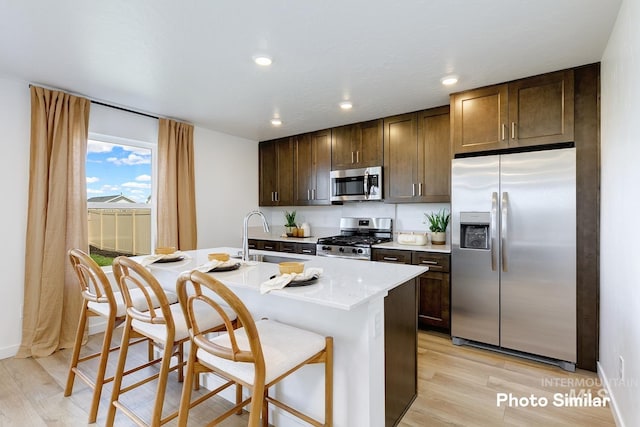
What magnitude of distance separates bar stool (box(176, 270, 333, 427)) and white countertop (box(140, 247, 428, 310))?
23cm

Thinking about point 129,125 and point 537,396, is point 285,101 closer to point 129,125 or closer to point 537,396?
point 129,125

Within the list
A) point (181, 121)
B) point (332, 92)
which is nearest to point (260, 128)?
point (181, 121)

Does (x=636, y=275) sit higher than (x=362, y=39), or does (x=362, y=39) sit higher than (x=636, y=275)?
(x=362, y=39)

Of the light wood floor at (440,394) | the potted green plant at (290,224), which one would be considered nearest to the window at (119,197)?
the light wood floor at (440,394)

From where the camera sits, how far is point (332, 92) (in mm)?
3074

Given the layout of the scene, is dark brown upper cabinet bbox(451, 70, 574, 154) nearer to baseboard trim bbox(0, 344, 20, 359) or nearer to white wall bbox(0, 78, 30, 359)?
white wall bbox(0, 78, 30, 359)

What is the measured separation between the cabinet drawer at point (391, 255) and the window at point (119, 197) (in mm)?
2636

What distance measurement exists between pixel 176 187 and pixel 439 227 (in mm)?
3125

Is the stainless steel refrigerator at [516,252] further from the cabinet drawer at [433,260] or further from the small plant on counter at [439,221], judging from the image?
the small plant on counter at [439,221]

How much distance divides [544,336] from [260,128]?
12.5 ft

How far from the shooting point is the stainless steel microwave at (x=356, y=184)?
3.92m

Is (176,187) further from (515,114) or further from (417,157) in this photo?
(515,114)

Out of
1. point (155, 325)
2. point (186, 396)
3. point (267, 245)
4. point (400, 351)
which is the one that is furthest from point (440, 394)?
point (267, 245)

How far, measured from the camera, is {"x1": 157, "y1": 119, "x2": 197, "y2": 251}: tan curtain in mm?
3730
